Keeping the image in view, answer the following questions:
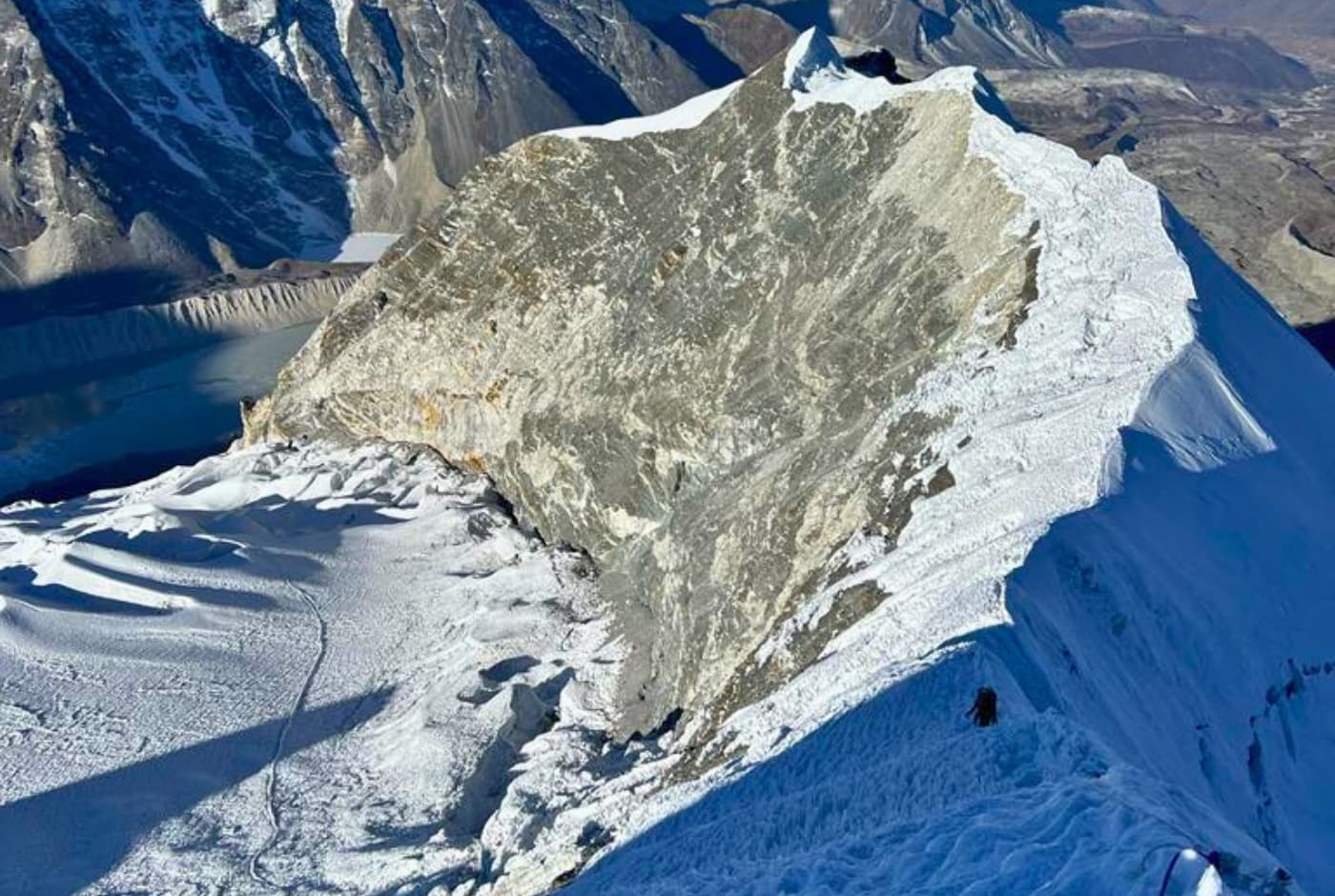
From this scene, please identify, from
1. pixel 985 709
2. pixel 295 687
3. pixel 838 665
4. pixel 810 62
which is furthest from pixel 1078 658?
pixel 810 62

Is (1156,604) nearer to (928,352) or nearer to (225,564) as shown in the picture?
(928,352)

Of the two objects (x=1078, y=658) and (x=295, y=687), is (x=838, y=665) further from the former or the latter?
(x=295, y=687)

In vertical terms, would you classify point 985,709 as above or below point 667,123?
above

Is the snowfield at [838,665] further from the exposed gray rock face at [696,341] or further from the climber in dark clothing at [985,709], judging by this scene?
the exposed gray rock face at [696,341]

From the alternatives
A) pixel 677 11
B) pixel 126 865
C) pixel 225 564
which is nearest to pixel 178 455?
pixel 225 564

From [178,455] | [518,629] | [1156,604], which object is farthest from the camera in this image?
[178,455]
